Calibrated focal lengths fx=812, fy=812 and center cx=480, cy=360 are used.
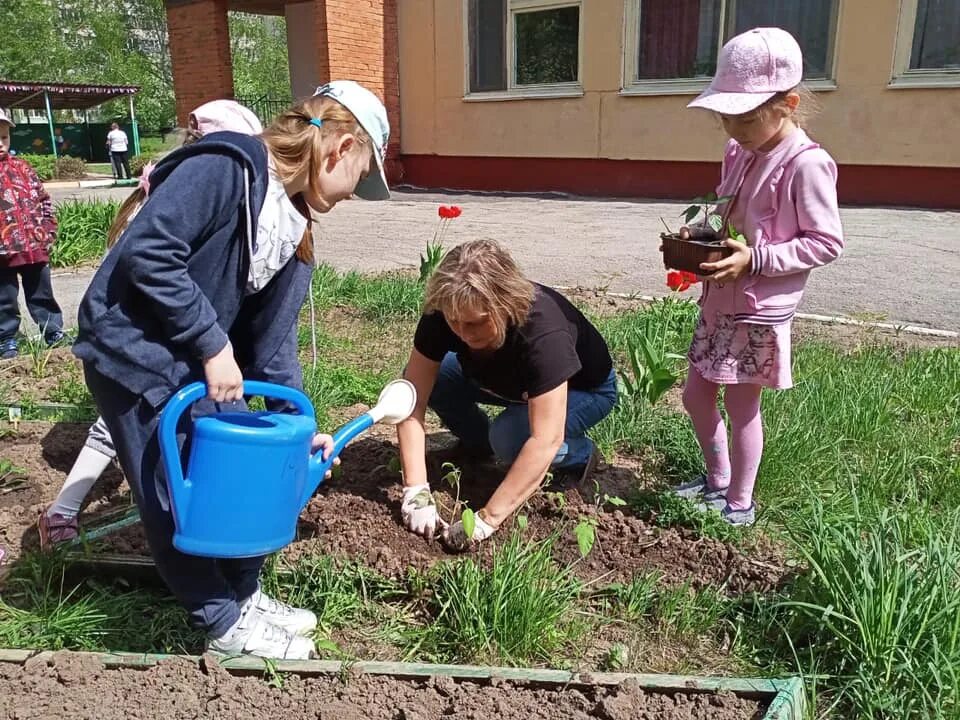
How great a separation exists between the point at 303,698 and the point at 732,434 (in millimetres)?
1469

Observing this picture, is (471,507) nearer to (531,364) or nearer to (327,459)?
(531,364)

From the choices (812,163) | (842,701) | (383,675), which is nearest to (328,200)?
(383,675)

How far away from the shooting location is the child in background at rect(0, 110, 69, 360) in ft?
14.8

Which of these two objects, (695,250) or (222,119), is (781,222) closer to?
(695,250)

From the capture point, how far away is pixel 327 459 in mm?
1914

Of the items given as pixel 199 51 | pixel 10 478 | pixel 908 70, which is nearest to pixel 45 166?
pixel 199 51

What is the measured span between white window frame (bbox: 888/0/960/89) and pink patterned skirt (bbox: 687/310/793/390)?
8.02 metres

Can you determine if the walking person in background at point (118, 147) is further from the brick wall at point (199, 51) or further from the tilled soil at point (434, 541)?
the tilled soil at point (434, 541)

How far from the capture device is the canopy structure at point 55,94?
919 inches

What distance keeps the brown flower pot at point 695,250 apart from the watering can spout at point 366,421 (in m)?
0.86

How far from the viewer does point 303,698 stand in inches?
71.0

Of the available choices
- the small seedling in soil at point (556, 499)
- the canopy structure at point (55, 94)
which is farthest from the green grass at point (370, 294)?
the canopy structure at point (55, 94)

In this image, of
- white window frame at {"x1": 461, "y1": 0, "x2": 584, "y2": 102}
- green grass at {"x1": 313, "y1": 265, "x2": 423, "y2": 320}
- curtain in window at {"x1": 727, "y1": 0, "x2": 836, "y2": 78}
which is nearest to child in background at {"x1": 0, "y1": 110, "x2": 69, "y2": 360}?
green grass at {"x1": 313, "y1": 265, "x2": 423, "y2": 320}

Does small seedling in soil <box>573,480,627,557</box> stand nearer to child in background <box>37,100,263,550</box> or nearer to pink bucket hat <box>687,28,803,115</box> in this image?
pink bucket hat <box>687,28,803,115</box>
